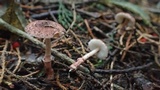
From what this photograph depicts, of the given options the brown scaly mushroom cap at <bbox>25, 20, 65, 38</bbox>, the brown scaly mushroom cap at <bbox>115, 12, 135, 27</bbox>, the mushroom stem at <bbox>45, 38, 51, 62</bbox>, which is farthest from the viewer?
the brown scaly mushroom cap at <bbox>115, 12, 135, 27</bbox>

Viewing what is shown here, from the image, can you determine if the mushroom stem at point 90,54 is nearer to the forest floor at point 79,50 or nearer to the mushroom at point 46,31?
the forest floor at point 79,50

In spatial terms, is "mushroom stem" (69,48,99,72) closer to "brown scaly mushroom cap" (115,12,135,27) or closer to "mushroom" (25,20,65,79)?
"mushroom" (25,20,65,79)

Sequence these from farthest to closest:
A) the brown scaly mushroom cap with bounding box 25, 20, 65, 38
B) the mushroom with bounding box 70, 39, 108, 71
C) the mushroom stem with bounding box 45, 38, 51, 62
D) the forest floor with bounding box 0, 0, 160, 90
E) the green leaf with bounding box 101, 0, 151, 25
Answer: the green leaf with bounding box 101, 0, 151, 25 → the mushroom with bounding box 70, 39, 108, 71 → the forest floor with bounding box 0, 0, 160, 90 → the mushroom stem with bounding box 45, 38, 51, 62 → the brown scaly mushroom cap with bounding box 25, 20, 65, 38

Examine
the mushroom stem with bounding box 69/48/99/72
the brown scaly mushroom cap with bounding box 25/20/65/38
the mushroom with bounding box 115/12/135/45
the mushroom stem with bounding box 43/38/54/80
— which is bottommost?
the mushroom stem with bounding box 69/48/99/72

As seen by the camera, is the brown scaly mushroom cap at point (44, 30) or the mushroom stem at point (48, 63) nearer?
the brown scaly mushroom cap at point (44, 30)

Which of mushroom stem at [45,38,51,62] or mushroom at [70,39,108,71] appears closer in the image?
mushroom stem at [45,38,51,62]

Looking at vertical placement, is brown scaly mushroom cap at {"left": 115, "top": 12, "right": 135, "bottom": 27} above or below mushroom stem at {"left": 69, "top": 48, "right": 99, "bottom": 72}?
above

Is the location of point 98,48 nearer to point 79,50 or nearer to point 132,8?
point 79,50

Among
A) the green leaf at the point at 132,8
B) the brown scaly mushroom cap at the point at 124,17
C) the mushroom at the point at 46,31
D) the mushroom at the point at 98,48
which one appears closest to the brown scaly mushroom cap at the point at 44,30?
the mushroom at the point at 46,31

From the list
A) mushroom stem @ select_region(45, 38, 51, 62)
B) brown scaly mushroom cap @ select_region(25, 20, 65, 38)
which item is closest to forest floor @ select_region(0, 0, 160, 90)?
mushroom stem @ select_region(45, 38, 51, 62)
